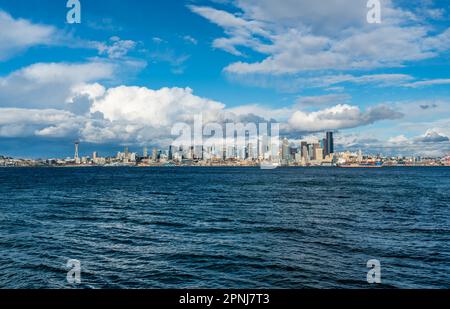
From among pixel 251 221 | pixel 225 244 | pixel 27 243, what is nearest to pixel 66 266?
pixel 27 243

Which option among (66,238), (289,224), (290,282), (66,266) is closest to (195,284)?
(290,282)

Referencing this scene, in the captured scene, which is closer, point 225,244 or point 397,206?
point 225,244

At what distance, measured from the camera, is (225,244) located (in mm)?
34062

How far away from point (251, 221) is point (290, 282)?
23.4m

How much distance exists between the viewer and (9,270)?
2645cm

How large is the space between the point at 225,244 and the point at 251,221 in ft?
44.6
